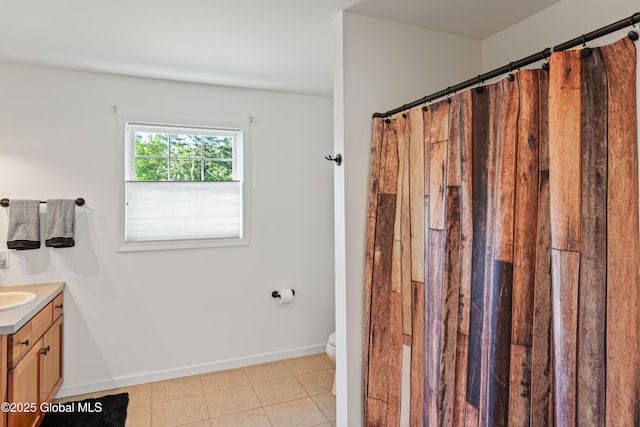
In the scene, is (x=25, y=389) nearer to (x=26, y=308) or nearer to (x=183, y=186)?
(x=26, y=308)

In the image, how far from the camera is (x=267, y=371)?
3.00 m

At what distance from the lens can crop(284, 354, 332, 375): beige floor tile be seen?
3014 millimetres

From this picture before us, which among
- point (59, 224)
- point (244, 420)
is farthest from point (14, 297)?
point (244, 420)

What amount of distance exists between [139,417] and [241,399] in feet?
2.12

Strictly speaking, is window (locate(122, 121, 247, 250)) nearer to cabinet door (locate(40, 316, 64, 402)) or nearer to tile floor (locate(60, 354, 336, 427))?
cabinet door (locate(40, 316, 64, 402))

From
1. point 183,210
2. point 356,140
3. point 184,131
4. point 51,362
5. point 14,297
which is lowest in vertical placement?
point 51,362

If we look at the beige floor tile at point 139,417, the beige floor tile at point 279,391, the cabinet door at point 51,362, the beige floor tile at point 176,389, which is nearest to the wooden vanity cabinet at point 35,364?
the cabinet door at point 51,362

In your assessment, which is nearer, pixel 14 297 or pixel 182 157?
pixel 14 297

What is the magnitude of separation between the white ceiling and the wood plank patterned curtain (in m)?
0.68

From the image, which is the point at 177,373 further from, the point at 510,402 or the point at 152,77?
the point at 510,402

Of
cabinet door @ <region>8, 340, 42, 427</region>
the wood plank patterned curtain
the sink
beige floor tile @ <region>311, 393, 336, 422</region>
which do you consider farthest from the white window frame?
the wood plank patterned curtain

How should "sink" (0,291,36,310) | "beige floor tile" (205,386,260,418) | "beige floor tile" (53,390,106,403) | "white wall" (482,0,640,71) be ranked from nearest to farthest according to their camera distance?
"white wall" (482,0,640,71), "sink" (0,291,36,310), "beige floor tile" (205,386,260,418), "beige floor tile" (53,390,106,403)

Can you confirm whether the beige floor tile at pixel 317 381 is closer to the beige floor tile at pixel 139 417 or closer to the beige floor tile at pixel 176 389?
the beige floor tile at pixel 176 389

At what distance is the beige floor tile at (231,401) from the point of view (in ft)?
7.97
